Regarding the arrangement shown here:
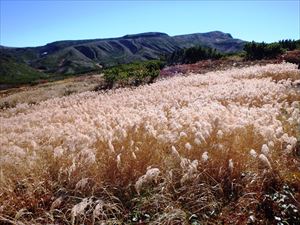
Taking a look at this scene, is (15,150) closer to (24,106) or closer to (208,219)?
(208,219)

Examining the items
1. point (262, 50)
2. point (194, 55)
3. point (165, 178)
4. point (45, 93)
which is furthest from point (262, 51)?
point (165, 178)

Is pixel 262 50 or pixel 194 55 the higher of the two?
pixel 262 50

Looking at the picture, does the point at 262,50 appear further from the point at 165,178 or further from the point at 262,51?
the point at 165,178

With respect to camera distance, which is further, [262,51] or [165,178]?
[262,51]

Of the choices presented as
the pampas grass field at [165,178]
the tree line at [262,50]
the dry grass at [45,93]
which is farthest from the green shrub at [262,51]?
the pampas grass field at [165,178]

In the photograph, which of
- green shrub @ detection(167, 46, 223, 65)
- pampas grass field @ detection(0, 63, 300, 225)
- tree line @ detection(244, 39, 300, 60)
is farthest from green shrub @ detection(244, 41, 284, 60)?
pampas grass field @ detection(0, 63, 300, 225)

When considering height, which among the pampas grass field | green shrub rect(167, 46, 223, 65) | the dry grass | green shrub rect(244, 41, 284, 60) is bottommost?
the dry grass

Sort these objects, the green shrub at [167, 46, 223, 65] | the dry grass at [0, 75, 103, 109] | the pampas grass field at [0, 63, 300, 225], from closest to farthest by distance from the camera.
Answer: the pampas grass field at [0, 63, 300, 225], the dry grass at [0, 75, 103, 109], the green shrub at [167, 46, 223, 65]

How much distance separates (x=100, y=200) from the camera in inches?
208

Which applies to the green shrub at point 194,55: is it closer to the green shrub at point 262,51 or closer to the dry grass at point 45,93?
the green shrub at point 262,51

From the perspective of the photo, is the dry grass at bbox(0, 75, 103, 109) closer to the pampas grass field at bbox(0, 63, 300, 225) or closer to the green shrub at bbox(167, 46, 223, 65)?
the green shrub at bbox(167, 46, 223, 65)

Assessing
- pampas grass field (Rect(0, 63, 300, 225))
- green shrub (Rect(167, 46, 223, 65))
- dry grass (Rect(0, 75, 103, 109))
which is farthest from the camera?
green shrub (Rect(167, 46, 223, 65))

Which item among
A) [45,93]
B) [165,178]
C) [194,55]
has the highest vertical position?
[165,178]

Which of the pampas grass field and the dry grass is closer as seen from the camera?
the pampas grass field
